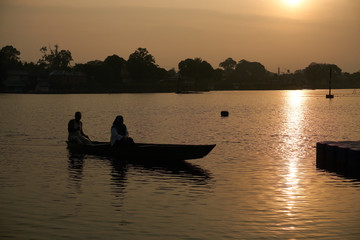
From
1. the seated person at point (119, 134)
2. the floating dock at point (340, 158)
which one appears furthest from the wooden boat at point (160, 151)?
the floating dock at point (340, 158)

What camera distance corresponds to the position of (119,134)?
31.4 metres

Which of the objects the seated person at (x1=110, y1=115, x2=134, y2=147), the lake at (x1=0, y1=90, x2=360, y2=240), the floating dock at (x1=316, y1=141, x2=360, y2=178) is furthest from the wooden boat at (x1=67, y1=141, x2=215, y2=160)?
the floating dock at (x1=316, y1=141, x2=360, y2=178)

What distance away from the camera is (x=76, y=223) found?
17734mm

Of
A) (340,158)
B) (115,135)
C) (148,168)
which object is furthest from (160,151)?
(340,158)

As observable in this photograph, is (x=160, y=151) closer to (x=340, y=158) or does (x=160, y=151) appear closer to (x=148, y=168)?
(x=148, y=168)

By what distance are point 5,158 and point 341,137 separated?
1279 inches

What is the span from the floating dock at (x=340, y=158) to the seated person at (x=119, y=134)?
9972 millimetres

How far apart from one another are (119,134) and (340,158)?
11175 mm

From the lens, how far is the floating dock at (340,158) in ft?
90.4

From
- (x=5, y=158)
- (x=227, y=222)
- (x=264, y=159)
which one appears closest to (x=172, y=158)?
(x=264, y=159)

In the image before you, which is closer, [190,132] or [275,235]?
[275,235]

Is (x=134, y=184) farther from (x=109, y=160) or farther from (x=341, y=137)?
(x=341, y=137)

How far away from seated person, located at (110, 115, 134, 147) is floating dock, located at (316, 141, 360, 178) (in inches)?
393

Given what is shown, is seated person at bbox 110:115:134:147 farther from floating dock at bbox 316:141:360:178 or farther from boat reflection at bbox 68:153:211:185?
floating dock at bbox 316:141:360:178
